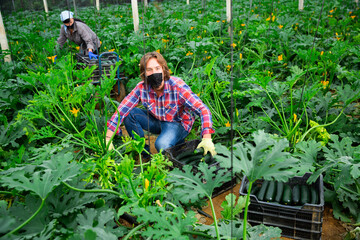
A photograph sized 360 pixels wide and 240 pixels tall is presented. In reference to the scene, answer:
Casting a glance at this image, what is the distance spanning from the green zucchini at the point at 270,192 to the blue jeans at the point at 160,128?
1203 mm

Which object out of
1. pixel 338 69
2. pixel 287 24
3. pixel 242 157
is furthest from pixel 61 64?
pixel 287 24

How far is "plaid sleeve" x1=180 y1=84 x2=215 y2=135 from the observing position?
3.05 m

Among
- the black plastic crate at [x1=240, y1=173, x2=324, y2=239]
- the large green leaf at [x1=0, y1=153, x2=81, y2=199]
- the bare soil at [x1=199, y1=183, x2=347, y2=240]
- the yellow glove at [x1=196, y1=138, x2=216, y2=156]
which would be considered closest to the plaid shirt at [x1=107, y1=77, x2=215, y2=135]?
the yellow glove at [x1=196, y1=138, x2=216, y2=156]

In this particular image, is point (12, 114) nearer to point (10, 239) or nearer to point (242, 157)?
point (10, 239)

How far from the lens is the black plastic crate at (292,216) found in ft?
7.24

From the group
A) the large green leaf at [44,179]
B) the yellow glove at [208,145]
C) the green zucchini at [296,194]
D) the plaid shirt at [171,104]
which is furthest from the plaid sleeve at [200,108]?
the large green leaf at [44,179]

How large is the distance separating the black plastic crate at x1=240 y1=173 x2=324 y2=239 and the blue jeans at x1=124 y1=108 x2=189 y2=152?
46.0 inches

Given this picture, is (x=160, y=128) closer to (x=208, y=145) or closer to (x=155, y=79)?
(x=155, y=79)

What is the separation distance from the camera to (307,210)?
2211 millimetres

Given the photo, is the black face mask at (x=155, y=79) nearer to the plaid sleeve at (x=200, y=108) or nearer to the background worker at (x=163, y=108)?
the background worker at (x=163, y=108)

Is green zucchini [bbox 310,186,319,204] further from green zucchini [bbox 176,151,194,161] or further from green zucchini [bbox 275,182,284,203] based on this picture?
green zucchini [bbox 176,151,194,161]

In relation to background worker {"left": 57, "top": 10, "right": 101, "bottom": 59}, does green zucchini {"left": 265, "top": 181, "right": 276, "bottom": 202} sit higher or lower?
lower

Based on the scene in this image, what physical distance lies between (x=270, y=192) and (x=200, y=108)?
43.8 inches

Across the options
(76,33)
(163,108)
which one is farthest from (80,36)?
(163,108)
